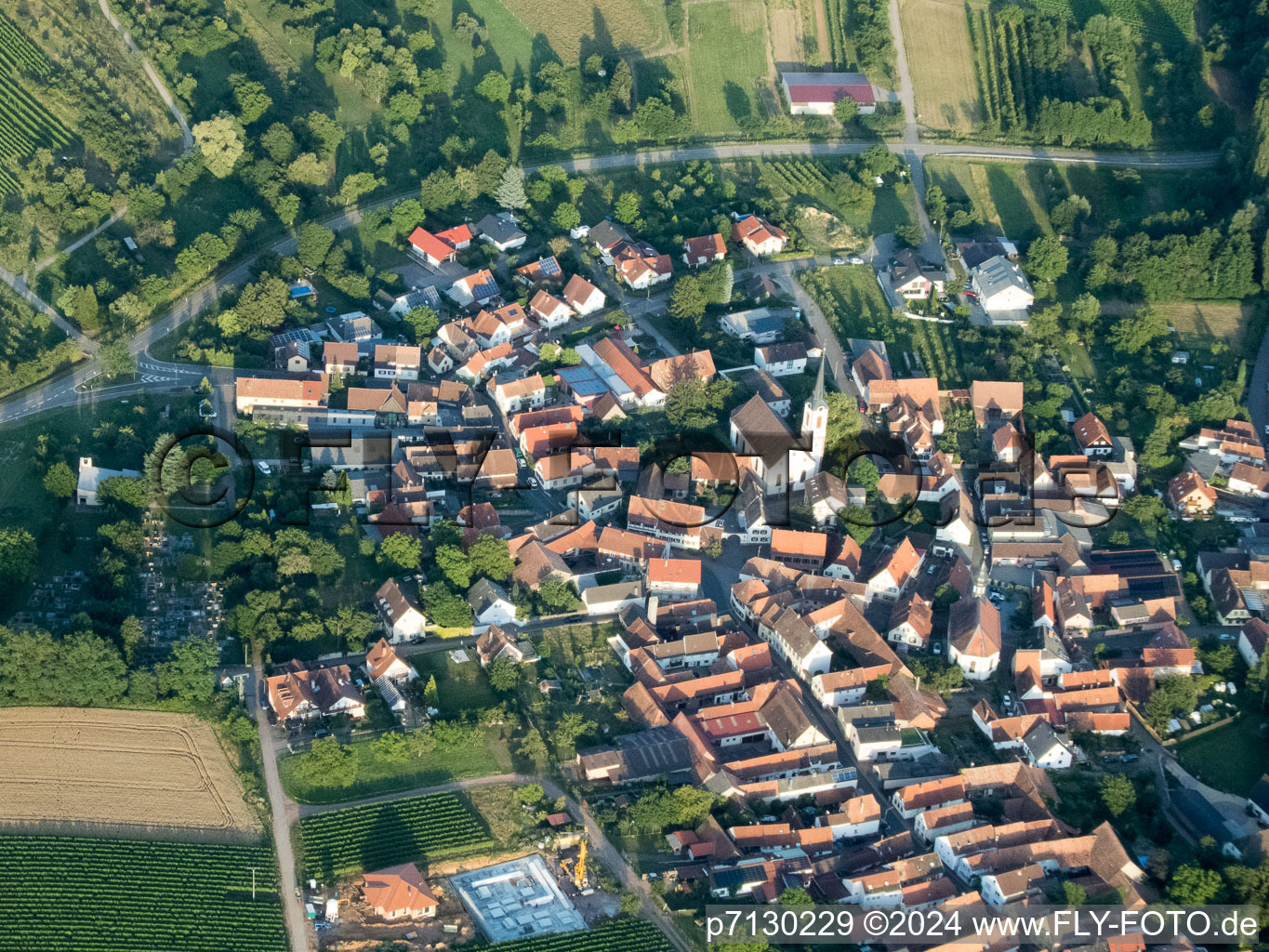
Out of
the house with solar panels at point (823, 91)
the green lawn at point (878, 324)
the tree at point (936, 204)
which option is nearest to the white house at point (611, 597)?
the green lawn at point (878, 324)

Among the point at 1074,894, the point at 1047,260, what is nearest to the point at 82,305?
the point at 1047,260

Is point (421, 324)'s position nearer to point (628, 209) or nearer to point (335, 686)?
point (628, 209)

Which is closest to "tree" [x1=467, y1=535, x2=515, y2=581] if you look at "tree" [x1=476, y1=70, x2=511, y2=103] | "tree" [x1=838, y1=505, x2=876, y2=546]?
"tree" [x1=838, y1=505, x2=876, y2=546]

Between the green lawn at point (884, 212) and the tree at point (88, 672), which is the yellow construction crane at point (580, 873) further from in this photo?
the green lawn at point (884, 212)

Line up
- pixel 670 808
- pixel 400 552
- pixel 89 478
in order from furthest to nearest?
pixel 89 478, pixel 400 552, pixel 670 808

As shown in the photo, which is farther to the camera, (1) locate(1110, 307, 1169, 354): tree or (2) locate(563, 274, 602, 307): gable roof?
(2) locate(563, 274, 602, 307): gable roof

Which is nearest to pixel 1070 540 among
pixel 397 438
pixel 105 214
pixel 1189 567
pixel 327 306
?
pixel 1189 567

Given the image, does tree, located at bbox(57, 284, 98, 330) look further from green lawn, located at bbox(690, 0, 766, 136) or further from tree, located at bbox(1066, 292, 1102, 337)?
tree, located at bbox(1066, 292, 1102, 337)
